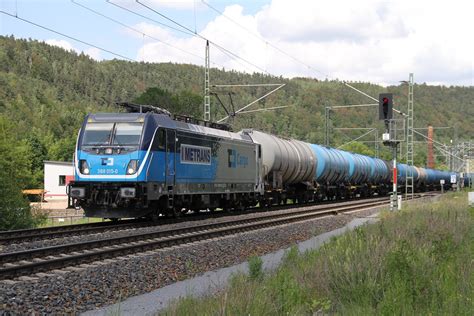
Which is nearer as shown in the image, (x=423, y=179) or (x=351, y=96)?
(x=423, y=179)

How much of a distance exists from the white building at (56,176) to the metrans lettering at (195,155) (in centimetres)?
6144

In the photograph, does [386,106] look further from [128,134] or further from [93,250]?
[93,250]

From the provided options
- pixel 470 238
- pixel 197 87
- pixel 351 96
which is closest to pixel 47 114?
pixel 197 87

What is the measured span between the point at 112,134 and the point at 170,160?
215cm

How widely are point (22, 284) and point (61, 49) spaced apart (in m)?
192

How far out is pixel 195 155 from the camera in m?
22.5

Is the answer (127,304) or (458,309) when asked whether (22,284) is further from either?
(458,309)

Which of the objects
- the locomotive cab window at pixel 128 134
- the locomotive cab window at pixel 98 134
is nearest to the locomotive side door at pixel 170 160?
the locomotive cab window at pixel 128 134

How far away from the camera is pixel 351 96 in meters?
172

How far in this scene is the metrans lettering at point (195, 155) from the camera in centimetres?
2162

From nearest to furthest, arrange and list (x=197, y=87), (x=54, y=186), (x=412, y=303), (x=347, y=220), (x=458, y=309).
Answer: (x=458, y=309), (x=412, y=303), (x=347, y=220), (x=54, y=186), (x=197, y=87)

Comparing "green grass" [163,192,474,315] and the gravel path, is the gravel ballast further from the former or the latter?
"green grass" [163,192,474,315]

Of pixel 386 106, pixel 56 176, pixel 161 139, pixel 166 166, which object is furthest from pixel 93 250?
pixel 56 176

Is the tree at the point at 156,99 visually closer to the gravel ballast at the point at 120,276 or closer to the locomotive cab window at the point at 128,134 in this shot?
the locomotive cab window at the point at 128,134
